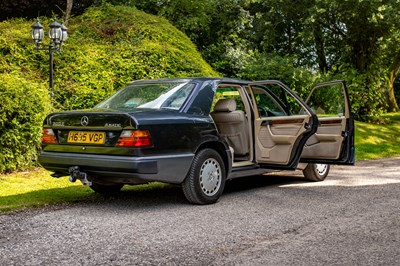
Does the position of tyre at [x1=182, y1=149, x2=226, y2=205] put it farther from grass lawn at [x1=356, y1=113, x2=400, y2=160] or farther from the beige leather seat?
grass lawn at [x1=356, y1=113, x2=400, y2=160]

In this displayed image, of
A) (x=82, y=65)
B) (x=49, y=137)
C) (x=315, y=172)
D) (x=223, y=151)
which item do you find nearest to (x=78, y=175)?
(x=49, y=137)

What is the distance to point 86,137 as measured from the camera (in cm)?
650

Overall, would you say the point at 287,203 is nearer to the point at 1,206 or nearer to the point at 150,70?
the point at 1,206

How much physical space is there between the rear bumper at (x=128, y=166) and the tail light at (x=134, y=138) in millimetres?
154

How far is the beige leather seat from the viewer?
8.00 metres

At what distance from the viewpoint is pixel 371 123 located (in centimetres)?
2217

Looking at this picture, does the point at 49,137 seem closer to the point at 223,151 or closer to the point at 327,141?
the point at 223,151

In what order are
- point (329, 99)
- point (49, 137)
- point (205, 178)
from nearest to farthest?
point (205, 178)
point (49, 137)
point (329, 99)

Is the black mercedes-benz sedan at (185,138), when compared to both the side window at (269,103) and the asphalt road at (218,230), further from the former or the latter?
the asphalt road at (218,230)

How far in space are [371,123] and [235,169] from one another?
16151 mm

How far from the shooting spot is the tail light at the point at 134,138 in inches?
242

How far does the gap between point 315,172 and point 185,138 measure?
131 inches

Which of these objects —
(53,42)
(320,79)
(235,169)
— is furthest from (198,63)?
(235,169)

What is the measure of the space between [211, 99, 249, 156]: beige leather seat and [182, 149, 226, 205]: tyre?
1.08 metres
